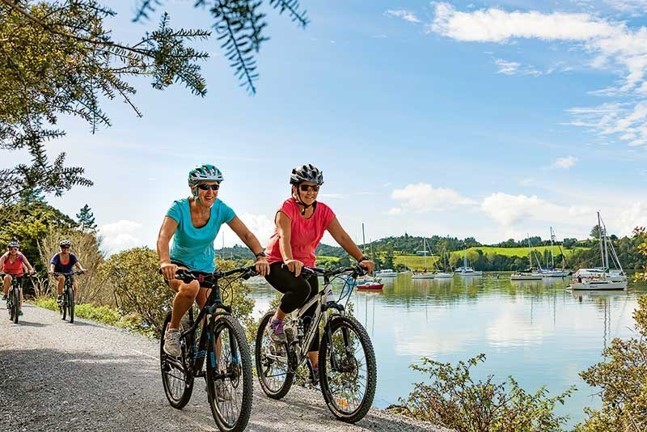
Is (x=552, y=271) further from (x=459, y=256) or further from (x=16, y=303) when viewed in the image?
(x=16, y=303)

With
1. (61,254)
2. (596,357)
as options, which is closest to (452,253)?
(596,357)

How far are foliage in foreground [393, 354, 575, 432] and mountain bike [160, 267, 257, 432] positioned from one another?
179 inches

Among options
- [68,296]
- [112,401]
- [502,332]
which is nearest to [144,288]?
[68,296]

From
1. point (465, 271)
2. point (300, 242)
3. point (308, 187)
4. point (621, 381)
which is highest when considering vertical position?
point (308, 187)

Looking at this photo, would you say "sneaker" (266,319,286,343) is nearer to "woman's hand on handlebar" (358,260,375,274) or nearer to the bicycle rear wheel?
"woman's hand on handlebar" (358,260,375,274)

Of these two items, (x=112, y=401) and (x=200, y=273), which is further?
(x=112, y=401)

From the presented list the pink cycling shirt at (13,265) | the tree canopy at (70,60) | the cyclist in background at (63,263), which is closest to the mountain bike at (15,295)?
the pink cycling shirt at (13,265)

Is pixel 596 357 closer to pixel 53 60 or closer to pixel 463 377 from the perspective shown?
pixel 463 377

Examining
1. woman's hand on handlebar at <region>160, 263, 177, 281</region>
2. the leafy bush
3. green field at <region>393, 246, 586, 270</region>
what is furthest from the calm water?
green field at <region>393, 246, 586, 270</region>

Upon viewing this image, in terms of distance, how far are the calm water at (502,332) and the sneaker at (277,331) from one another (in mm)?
6252

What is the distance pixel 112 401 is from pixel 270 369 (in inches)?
59.5

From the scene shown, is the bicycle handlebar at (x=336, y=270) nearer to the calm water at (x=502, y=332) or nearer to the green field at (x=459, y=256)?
the calm water at (x=502, y=332)

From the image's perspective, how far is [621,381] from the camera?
36.1 ft

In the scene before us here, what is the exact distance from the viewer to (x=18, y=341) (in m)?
11.3
